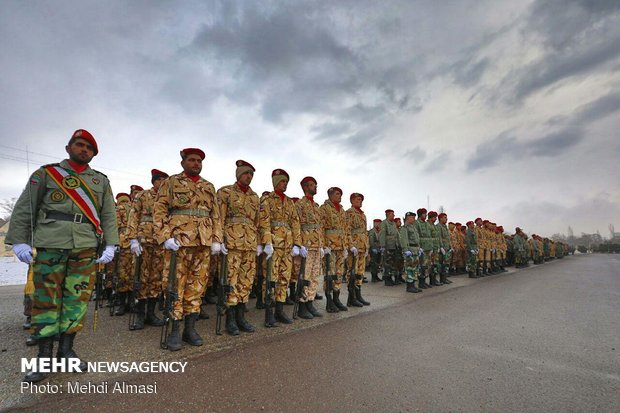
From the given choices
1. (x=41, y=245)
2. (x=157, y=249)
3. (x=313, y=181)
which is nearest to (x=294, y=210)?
(x=313, y=181)

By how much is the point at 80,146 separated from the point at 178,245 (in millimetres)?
1524

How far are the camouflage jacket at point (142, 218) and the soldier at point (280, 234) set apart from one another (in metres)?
1.97

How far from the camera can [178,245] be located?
398cm

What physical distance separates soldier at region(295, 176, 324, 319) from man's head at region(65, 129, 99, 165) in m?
3.57

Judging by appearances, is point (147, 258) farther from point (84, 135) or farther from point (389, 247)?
point (389, 247)

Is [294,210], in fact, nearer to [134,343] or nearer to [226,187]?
[226,187]

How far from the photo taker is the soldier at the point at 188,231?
4055 millimetres

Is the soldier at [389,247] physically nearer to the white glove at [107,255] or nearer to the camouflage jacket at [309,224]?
the camouflage jacket at [309,224]

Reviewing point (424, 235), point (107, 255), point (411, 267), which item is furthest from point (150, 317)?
point (424, 235)

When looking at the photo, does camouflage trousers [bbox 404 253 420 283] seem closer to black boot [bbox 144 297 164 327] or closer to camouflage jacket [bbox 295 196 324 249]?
camouflage jacket [bbox 295 196 324 249]

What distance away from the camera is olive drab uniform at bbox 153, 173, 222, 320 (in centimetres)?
409

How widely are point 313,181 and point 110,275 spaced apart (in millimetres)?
4545

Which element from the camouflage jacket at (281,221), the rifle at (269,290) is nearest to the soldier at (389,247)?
the camouflage jacket at (281,221)

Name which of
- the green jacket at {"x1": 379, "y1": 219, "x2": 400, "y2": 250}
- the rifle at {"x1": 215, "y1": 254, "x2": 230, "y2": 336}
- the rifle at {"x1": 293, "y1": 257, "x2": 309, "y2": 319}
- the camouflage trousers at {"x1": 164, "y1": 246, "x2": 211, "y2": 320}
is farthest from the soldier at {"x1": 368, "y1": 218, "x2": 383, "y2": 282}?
the camouflage trousers at {"x1": 164, "y1": 246, "x2": 211, "y2": 320}
